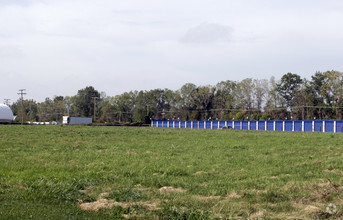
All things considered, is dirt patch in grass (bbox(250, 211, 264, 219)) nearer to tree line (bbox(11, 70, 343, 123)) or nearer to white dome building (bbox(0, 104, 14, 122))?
tree line (bbox(11, 70, 343, 123))

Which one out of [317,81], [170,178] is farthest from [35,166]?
[317,81]

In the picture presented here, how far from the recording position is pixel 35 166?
15.1 m

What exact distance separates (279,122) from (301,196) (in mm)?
75593

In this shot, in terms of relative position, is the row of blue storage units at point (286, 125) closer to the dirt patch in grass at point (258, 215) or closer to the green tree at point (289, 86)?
the green tree at point (289, 86)

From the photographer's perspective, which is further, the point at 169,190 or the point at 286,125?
the point at 286,125

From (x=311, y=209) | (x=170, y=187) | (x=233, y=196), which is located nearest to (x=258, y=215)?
(x=311, y=209)

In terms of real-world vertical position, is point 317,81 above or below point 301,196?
above

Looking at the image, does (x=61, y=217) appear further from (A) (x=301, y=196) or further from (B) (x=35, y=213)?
(A) (x=301, y=196)

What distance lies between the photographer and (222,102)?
123 meters

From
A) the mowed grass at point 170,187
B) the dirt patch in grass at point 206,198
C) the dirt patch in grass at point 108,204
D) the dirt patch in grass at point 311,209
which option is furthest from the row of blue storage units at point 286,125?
the dirt patch in grass at point 108,204

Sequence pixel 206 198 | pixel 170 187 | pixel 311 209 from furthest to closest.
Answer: pixel 170 187, pixel 206 198, pixel 311 209

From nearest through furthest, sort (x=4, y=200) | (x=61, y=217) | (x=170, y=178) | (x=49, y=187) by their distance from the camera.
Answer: (x=61, y=217)
(x=4, y=200)
(x=49, y=187)
(x=170, y=178)

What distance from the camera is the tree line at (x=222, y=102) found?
95.5 m

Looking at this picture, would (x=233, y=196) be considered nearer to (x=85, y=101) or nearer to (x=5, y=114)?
(x=5, y=114)
